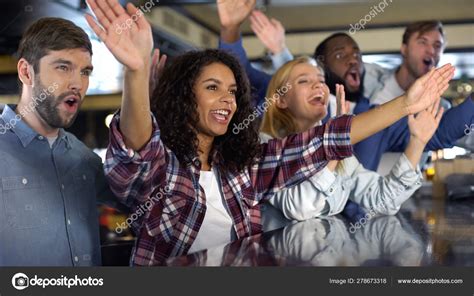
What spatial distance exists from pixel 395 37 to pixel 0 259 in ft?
11.3

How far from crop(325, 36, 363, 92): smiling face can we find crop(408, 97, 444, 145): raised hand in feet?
1.46

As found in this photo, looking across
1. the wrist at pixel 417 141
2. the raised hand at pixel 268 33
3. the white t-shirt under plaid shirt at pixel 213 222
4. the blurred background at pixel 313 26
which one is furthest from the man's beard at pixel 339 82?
the blurred background at pixel 313 26

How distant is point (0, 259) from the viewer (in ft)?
3.27

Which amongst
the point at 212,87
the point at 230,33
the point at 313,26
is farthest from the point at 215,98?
the point at 313,26

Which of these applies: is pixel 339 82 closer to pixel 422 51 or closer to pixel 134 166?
pixel 422 51

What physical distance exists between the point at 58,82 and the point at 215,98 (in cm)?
24

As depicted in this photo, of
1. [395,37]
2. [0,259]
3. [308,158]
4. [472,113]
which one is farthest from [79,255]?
[395,37]

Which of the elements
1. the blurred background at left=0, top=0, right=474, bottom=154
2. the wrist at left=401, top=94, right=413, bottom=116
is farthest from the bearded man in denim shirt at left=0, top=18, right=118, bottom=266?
the blurred background at left=0, top=0, right=474, bottom=154

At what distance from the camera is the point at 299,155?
1.06 meters

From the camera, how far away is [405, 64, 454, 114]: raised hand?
1029mm

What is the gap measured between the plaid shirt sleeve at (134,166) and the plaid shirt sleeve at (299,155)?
0.18 meters

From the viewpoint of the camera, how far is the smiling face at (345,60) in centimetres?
168

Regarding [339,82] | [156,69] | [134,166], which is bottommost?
[134,166]

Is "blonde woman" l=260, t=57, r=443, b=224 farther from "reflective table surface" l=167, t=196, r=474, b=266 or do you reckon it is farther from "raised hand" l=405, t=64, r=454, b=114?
"raised hand" l=405, t=64, r=454, b=114
